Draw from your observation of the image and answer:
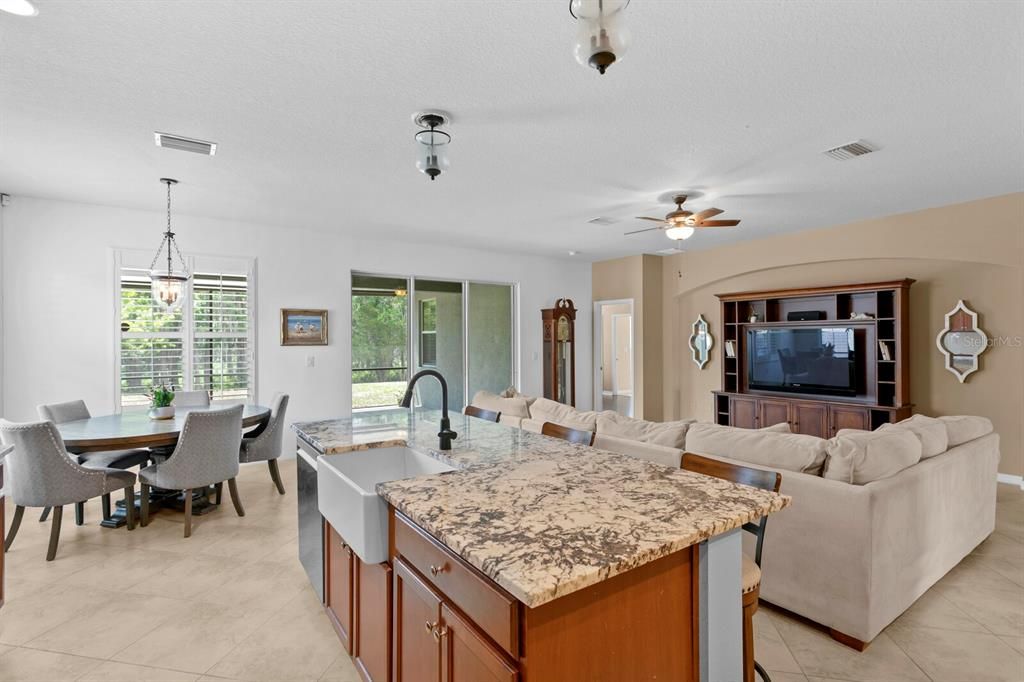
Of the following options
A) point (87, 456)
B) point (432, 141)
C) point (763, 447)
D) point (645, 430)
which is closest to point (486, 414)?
point (645, 430)

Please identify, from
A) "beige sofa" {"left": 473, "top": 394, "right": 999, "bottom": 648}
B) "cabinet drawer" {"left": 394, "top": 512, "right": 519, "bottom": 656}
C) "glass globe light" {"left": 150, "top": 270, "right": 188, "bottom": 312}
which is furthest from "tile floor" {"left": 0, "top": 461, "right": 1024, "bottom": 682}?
"glass globe light" {"left": 150, "top": 270, "right": 188, "bottom": 312}

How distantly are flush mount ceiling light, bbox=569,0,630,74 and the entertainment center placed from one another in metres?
5.24

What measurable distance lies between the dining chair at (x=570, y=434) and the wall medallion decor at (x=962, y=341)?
461 cm

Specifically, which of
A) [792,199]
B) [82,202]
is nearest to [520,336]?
[792,199]

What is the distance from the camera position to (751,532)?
70.4 inches

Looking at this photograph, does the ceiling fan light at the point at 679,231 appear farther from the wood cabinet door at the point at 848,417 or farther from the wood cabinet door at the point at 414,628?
the wood cabinet door at the point at 414,628

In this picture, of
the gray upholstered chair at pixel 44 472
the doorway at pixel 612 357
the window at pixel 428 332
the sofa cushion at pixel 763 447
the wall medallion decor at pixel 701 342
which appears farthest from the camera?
the doorway at pixel 612 357

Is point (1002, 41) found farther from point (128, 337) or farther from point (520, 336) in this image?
point (128, 337)

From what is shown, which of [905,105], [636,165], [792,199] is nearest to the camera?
[905,105]

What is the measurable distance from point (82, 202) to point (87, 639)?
4152mm

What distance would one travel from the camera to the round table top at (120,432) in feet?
10.1

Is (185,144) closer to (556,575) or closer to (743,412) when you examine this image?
(556,575)

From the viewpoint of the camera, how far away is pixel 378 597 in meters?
1.66

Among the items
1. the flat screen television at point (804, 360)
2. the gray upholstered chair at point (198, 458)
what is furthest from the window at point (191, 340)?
the flat screen television at point (804, 360)
